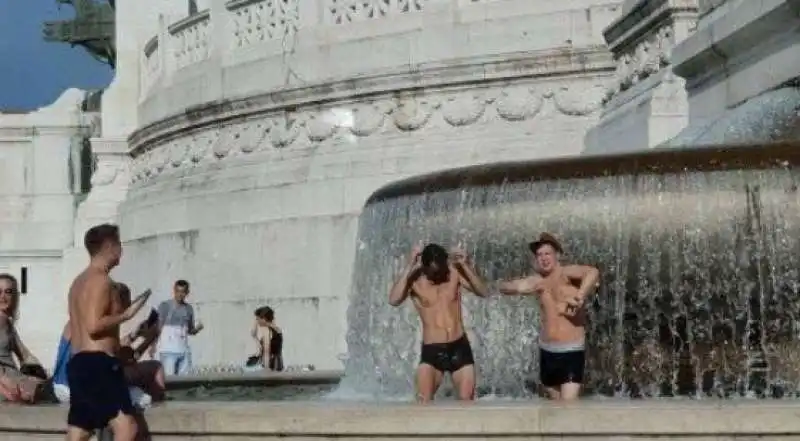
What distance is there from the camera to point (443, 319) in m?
9.91

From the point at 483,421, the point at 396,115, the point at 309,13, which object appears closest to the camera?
the point at 483,421

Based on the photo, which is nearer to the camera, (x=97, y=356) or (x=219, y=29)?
(x=97, y=356)

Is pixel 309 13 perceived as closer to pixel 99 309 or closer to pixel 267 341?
pixel 267 341

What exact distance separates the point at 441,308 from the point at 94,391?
2.56m

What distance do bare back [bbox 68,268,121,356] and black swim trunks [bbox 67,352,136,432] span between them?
0.05 m

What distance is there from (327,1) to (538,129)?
3.47 m

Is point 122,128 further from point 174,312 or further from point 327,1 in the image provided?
point 174,312

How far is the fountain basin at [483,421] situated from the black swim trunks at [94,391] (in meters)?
0.29

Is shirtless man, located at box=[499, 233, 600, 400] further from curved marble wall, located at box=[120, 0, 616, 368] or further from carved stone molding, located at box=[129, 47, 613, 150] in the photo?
carved stone molding, located at box=[129, 47, 613, 150]

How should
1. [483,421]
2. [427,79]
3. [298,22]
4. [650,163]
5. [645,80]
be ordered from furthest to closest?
[298,22] < [427,79] < [645,80] < [650,163] < [483,421]

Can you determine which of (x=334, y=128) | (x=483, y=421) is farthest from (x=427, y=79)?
(x=483, y=421)

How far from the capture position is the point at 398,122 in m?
21.0

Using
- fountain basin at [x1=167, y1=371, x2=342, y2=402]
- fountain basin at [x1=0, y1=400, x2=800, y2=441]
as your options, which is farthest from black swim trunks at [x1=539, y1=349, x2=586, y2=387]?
fountain basin at [x1=167, y1=371, x2=342, y2=402]

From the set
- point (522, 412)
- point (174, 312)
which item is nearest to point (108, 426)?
point (522, 412)
